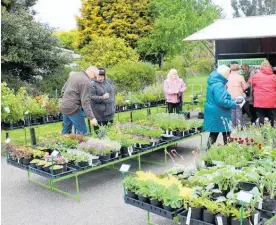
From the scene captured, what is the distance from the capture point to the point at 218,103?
17.3 ft

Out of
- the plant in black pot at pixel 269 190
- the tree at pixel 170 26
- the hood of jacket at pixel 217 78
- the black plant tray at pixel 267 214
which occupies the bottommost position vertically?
the black plant tray at pixel 267 214

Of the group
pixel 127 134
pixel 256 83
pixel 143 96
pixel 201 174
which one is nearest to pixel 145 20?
pixel 143 96

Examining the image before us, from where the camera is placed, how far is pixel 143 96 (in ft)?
29.8

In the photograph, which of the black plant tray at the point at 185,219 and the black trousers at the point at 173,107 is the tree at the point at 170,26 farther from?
the black plant tray at the point at 185,219

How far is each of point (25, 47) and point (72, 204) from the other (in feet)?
28.2

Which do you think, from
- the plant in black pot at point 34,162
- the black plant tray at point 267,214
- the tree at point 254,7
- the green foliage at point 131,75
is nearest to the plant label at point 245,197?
the black plant tray at point 267,214

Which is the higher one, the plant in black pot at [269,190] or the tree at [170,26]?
the tree at [170,26]

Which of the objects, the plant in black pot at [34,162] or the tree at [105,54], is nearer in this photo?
the plant in black pot at [34,162]

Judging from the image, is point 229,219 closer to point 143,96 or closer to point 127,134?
point 127,134

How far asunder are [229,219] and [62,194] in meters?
2.49

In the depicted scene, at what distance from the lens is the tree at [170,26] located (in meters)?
20.4

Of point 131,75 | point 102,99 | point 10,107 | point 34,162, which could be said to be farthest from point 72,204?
point 131,75

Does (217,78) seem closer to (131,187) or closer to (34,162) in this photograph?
(131,187)

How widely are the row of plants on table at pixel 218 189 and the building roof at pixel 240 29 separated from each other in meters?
4.99
